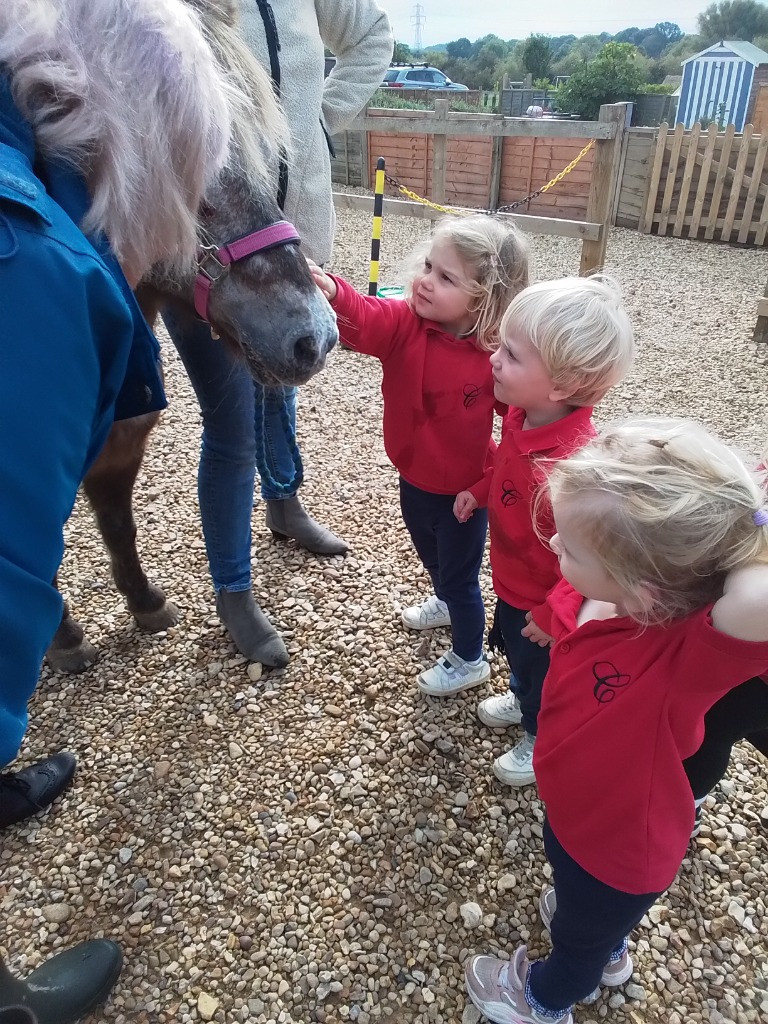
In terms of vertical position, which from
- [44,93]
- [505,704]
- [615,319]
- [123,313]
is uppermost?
[44,93]

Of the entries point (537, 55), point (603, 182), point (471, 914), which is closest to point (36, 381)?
point (471, 914)

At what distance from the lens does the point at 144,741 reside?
2.14 meters

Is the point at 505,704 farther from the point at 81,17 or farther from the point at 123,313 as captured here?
the point at 81,17

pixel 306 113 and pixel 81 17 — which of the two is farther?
pixel 306 113

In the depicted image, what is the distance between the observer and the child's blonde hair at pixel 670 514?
3.07 feet

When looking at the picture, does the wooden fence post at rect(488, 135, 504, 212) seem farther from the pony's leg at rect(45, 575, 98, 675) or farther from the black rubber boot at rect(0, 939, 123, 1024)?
the black rubber boot at rect(0, 939, 123, 1024)

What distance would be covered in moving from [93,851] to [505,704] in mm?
1303

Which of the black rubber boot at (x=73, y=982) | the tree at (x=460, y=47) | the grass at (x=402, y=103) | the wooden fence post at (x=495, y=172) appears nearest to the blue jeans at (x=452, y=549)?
the black rubber boot at (x=73, y=982)

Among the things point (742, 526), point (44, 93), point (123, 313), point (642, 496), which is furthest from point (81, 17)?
point (742, 526)

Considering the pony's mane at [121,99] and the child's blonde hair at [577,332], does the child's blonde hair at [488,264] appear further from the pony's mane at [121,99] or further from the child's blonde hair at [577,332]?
the pony's mane at [121,99]

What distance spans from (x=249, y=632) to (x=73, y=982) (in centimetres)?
112

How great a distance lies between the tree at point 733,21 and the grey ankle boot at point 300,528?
5261 centimetres

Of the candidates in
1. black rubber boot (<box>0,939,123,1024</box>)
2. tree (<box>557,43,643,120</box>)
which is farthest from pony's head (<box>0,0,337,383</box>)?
tree (<box>557,43,643,120</box>)

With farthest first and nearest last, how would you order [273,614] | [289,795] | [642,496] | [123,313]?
[273,614]
[289,795]
[642,496]
[123,313]
